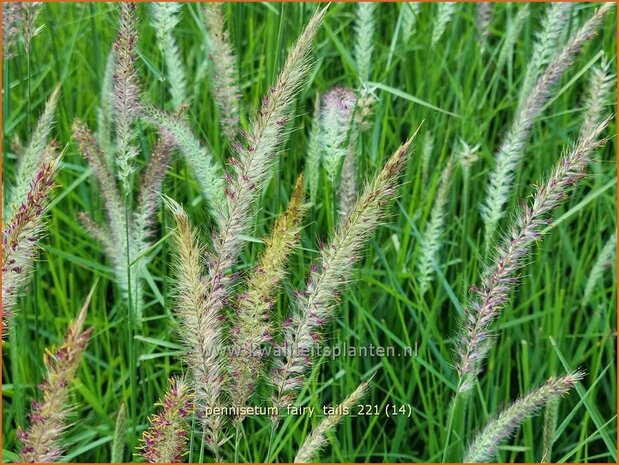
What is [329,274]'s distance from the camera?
1.39 metres

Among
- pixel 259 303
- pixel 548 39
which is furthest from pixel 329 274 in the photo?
pixel 548 39

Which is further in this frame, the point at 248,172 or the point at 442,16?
the point at 442,16

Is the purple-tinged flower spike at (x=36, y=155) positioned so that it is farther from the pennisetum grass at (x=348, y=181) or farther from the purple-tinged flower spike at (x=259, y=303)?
the pennisetum grass at (x=348, y=181)

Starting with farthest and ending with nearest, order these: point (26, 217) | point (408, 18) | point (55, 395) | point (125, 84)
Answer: point (408, 18), point (125, 84), point (26, 217), point (55, 395)

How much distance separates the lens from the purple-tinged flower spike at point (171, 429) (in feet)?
4.36

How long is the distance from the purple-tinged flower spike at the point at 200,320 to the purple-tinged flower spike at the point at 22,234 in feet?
0.66

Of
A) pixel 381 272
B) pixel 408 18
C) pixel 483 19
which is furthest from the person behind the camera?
pixel 483 19

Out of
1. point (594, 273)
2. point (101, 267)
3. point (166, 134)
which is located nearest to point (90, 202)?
point (101, 267)

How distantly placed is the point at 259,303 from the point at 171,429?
0.27m

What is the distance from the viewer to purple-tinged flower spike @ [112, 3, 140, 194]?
1.52 meters

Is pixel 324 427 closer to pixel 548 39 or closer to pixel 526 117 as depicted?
pixel 526 117

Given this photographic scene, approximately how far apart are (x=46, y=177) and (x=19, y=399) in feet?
2.64

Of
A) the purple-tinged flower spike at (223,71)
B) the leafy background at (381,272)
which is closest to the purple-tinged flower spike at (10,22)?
the leafy background at (381,272)

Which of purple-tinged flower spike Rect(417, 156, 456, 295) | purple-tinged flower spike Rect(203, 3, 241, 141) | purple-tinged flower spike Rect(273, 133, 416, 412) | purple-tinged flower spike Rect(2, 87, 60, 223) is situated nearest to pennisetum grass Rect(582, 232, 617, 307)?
purple-tinged flower spike Rect(417, 156, 456, 295)
